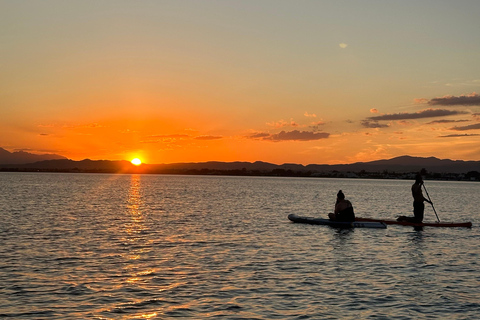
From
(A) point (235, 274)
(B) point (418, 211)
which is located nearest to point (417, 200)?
(B) point (418, 211)

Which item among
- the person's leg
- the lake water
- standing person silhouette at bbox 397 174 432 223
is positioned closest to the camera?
the lake water

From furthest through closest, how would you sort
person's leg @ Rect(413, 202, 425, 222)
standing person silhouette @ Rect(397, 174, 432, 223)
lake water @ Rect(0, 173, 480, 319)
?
person's leg @ Rect(413, 202, 425, 222) < standing person silhouette @ Rect(397, 174, 432, 223) < lake water @ Rect(0, 173, 480, 319)

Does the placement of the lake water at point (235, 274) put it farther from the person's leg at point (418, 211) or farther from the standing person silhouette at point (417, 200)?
the person's leg at point (418, 211)

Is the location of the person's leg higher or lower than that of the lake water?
higher

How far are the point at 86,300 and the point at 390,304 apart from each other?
8.91 m

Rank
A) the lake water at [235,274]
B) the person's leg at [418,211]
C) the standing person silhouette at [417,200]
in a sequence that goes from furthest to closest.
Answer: the person's leg at [418,211], the standing person silhouette at [417,200], the lake water at [235,274]

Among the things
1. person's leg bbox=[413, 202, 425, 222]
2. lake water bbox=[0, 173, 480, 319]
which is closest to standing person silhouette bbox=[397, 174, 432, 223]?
person's leg bbox=[413, 202, 425, 222]

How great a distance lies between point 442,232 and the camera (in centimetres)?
3566

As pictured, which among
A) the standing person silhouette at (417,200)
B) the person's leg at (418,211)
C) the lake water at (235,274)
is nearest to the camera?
the lake water at (235,274)

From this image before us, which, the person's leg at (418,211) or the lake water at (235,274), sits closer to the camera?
the lake water at (235,274)

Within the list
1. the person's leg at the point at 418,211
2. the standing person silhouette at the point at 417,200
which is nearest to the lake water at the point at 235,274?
the standing person silhouette at the point at 417,200

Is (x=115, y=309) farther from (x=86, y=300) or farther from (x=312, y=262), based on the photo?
(x=312, y=262)

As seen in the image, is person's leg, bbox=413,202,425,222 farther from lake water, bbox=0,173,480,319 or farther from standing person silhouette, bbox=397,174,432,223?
lake water, bbox=0,173,480,319

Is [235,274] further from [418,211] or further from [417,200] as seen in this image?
[418,211]
